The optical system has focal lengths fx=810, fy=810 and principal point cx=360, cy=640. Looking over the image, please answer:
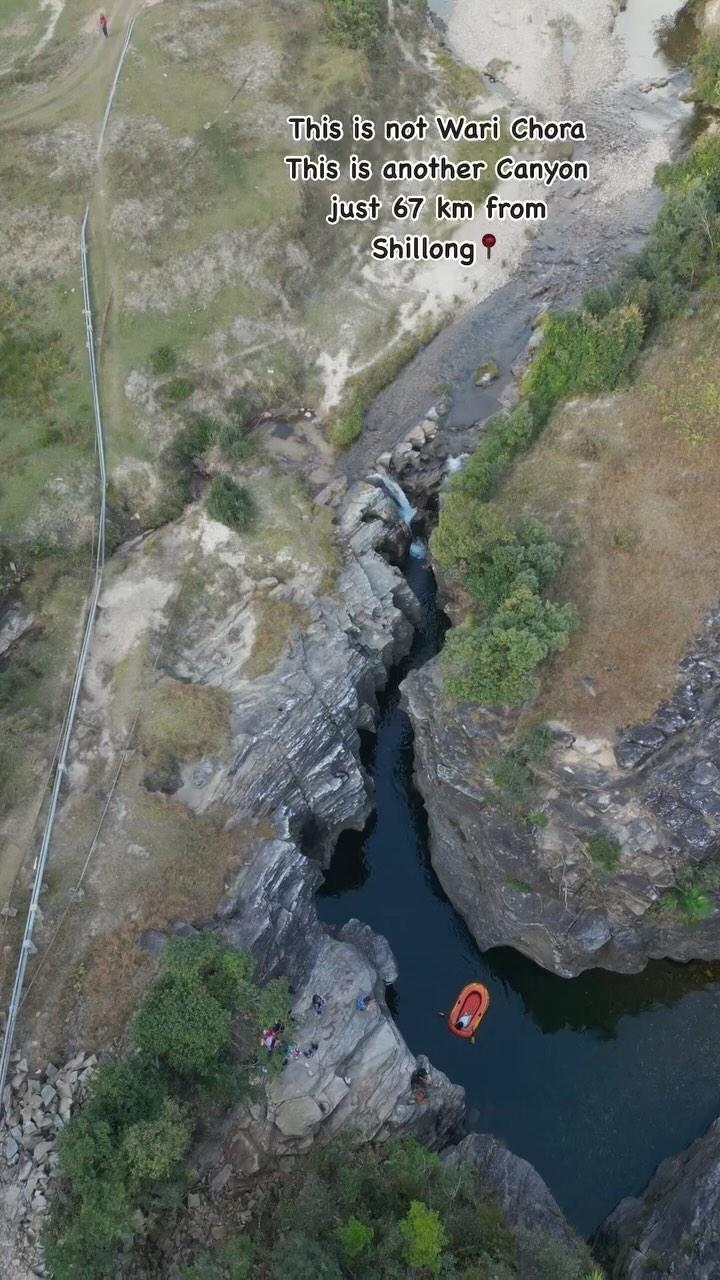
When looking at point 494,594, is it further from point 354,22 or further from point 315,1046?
point 354,22

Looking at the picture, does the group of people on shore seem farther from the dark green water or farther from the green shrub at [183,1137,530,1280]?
the dark green water

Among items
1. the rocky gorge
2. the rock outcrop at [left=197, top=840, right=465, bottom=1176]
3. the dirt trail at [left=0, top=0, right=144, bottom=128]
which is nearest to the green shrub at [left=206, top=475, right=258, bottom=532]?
the rocky gorge

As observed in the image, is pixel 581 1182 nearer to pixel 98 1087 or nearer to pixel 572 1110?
pixel 572 1110

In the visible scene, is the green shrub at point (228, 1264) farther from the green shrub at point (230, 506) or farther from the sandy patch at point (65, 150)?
the sandy patch at point (65, 150)

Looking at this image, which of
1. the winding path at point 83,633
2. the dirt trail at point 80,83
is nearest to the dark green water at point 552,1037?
the winding path at point 83,633

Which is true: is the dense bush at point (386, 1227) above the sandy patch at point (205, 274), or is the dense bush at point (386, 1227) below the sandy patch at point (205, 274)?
below

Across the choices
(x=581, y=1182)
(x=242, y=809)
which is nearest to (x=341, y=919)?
(x=242, y=809)
